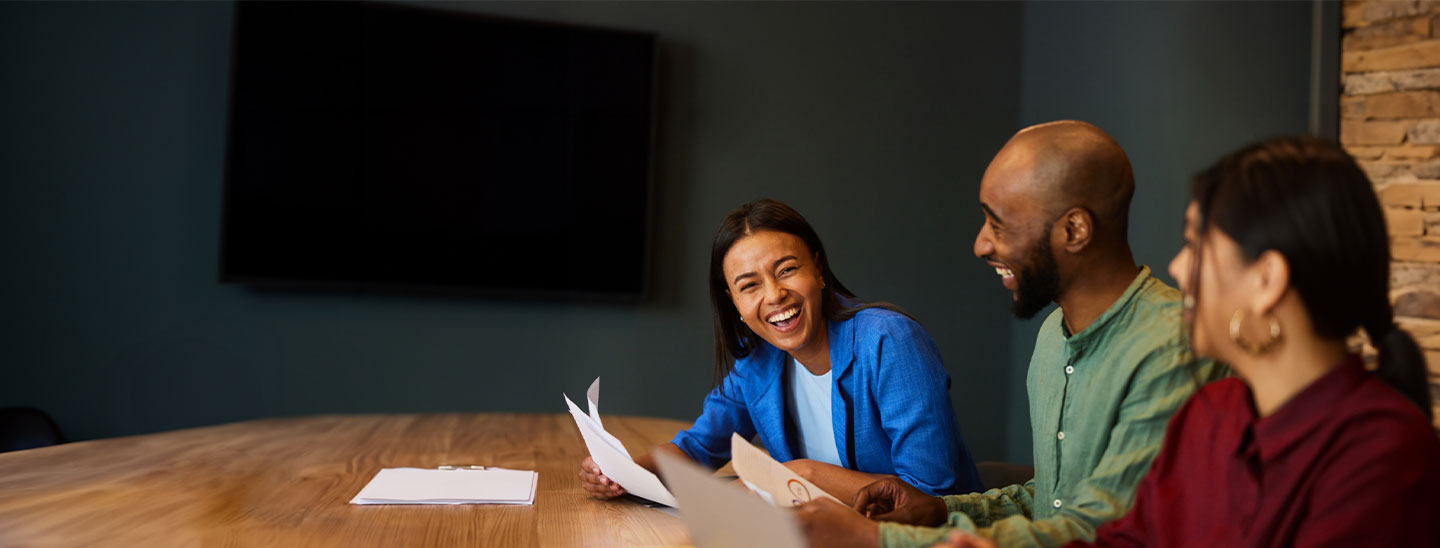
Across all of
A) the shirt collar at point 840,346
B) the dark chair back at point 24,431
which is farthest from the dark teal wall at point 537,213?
the shirt collar at point 840,346

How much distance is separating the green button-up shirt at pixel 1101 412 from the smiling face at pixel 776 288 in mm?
514

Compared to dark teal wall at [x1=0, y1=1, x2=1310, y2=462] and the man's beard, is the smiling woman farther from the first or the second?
dark teal wall at [x1=0, y1=1, x2=1310, y2=462]

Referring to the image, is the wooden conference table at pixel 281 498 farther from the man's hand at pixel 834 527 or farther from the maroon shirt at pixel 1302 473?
the maroon shirt at pixel 1302 473

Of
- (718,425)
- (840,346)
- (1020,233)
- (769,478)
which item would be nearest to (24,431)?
(718,425)

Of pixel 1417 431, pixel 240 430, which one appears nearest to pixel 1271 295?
pixel 1417 431

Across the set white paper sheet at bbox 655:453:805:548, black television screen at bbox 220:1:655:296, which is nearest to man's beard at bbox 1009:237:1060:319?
white paper sheet at bbox 655:453:805:548

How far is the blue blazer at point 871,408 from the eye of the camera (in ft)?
5.31

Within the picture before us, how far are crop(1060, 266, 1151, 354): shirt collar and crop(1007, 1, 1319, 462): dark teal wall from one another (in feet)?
6.88

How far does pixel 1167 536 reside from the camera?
0.95 meters

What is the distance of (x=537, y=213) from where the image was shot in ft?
12.0

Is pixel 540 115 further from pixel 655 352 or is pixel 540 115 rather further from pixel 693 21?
pixel 655 352

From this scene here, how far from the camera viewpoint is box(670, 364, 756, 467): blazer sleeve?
6.47 feet

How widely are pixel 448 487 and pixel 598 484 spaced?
246mm

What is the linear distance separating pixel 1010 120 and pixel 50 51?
3466 mm
